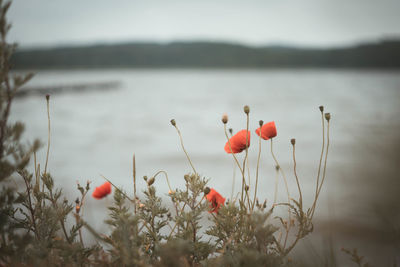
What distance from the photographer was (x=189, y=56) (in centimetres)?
16862

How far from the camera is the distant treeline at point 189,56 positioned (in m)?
143

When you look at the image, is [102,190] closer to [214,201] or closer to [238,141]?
[214,201]

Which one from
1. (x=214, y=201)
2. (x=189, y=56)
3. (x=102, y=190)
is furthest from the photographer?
(x=189, y=56)

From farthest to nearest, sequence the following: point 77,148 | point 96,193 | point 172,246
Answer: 1. point 77,148
2. point 96,193
3. point 172,246

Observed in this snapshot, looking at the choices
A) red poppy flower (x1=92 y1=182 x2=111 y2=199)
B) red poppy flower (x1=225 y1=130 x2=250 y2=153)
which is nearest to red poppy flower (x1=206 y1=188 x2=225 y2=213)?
red poppy flower (x1=225 y1=130 x2=250 y2=153)

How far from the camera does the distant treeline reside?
143 metres

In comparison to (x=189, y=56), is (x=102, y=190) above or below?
below

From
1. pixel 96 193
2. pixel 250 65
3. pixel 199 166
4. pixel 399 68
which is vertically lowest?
pixel 96 193

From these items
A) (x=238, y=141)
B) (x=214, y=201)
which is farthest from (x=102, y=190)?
(x=238, y=141)

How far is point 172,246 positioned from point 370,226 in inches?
189

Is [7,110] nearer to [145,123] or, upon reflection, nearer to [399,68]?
[145,123]

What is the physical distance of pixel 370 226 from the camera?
459 cm

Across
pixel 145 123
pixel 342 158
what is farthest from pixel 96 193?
pixel 145 123

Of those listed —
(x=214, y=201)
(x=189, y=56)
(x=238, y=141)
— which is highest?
(x=189, y=56)
